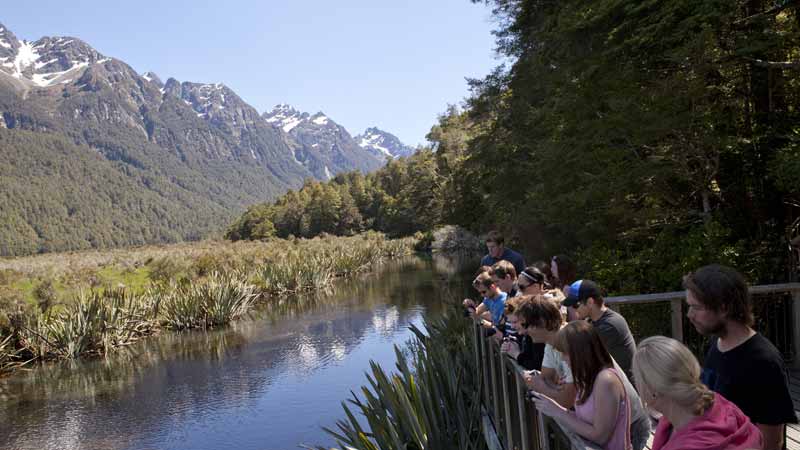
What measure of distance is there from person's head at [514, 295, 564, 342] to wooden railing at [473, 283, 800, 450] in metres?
0.22

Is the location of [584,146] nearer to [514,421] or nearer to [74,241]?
[514,421]

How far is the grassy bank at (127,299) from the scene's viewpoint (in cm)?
1345

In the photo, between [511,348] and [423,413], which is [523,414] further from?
[423,413]

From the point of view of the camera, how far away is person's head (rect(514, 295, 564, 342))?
3018mm

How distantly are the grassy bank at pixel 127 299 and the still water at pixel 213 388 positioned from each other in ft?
2.05

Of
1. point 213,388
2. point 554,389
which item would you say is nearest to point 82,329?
point 213,388

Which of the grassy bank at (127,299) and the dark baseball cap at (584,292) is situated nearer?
the dark baseball cap at (584,292)

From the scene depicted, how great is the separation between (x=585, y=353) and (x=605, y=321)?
1152 millimetres

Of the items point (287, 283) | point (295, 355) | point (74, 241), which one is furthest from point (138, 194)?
point (295, 355)

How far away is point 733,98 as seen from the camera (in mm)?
7629

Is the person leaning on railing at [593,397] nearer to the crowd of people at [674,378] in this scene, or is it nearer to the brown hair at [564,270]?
the crowd of people at [674,378]

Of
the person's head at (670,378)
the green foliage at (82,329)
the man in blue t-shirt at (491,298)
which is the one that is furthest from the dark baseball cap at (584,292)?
the green foliage at (82,329)

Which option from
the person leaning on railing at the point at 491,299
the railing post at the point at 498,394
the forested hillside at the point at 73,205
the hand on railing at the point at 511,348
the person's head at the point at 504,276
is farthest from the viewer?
the forested hillside at the point at 73,205

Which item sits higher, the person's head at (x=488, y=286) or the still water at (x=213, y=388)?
the person's head at (x=488, y=286)
